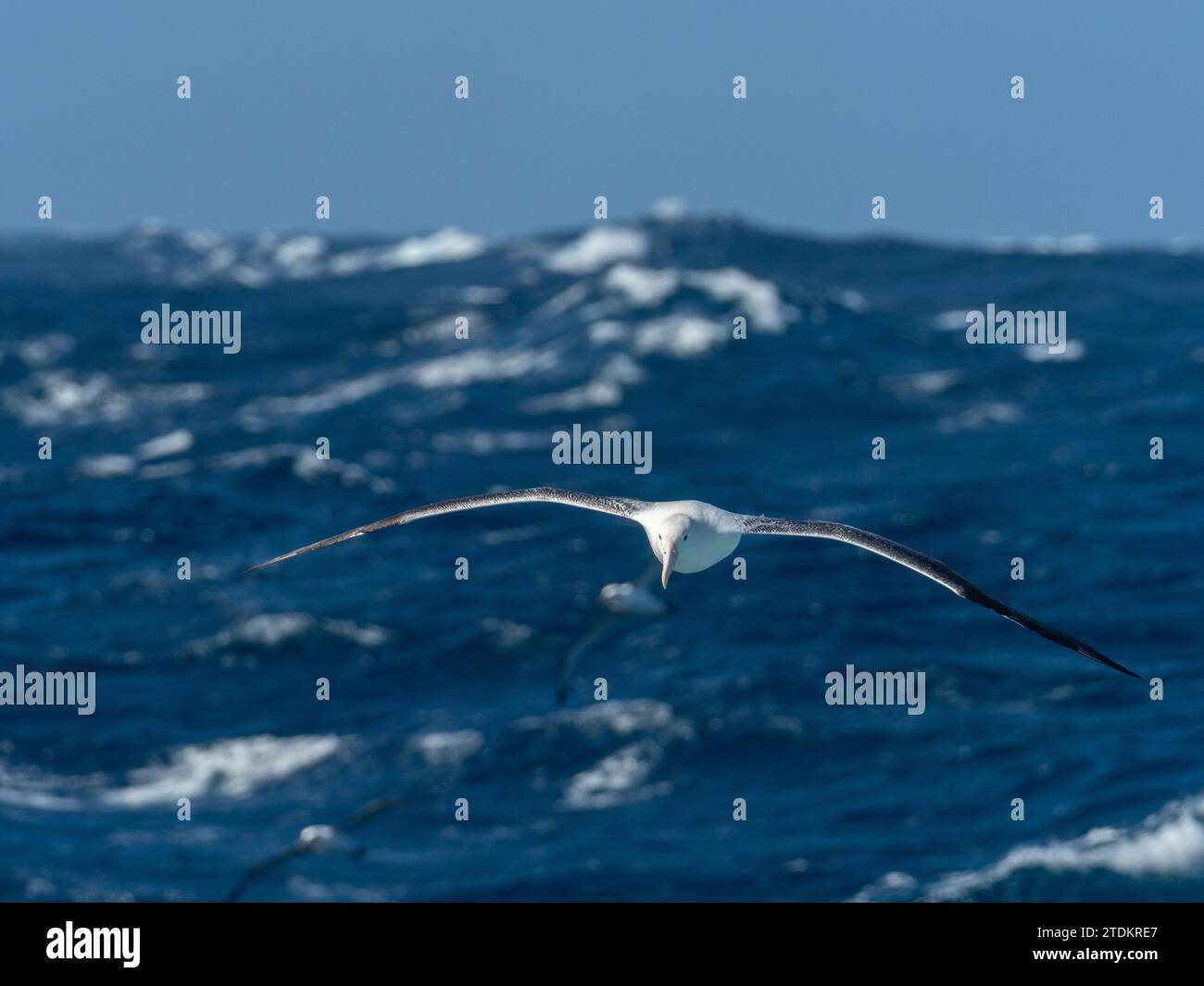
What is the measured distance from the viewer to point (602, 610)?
42250 millimetres

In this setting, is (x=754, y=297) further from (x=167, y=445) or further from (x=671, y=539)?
(x=671, y=539)

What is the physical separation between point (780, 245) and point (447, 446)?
226 ft

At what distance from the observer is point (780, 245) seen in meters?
167

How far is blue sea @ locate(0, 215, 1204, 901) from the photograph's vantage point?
57.1 meters

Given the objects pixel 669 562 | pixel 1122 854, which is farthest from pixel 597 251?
pixel 669 562

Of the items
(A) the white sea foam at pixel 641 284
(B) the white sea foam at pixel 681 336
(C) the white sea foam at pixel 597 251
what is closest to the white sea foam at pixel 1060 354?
(B) the white sea foam at pixel 681 336

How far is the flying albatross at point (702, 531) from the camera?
22969 millimetres

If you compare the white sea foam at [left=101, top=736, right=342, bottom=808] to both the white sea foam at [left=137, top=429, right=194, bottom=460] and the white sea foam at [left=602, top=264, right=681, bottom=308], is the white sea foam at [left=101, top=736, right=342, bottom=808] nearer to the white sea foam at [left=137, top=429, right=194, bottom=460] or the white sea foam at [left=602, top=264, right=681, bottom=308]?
the white sea foam at [left=137, top=429, right=194, bottom=460]

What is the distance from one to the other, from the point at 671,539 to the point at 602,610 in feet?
60.2

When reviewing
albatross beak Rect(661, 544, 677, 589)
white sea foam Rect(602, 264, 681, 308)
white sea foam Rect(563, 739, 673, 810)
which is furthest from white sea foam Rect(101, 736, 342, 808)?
white sea foam Rect(602, 264, 681, 308)

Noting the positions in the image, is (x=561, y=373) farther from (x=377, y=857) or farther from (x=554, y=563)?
(x=377, y=857)

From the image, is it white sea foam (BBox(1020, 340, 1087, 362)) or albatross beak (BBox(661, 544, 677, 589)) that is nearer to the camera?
albatross beak (BBox(661, 544, 677, 589))
